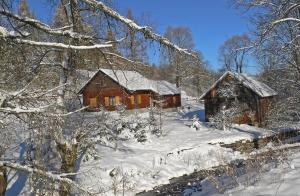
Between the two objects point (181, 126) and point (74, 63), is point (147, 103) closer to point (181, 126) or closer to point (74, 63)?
point (181, 126)

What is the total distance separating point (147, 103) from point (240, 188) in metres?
37.9

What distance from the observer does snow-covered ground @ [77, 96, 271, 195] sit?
17.3 metres

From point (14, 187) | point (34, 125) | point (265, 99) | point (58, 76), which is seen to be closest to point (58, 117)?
point (34, 125)

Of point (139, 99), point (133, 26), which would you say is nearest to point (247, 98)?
point (139, 99)

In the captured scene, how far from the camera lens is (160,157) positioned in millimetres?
21859

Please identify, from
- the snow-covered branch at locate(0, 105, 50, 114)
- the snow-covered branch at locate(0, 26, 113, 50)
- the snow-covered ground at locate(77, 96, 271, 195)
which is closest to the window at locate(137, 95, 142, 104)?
the snow-covered ground at locate(77, 96, 271, 195)

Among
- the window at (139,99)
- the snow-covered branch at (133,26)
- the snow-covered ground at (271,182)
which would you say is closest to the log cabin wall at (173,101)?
the window at (139,99)

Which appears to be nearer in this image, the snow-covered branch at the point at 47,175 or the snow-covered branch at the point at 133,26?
the snow-covered branch at the point at 133,26

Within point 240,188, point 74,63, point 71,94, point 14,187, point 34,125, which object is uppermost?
point 74,63

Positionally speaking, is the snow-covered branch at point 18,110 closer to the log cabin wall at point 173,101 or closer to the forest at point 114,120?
the forest at point 114,120

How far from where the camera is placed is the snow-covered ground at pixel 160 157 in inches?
682

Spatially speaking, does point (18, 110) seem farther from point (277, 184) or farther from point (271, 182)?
point (271, 182)

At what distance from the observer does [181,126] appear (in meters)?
32.0

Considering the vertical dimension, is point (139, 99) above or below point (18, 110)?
above
